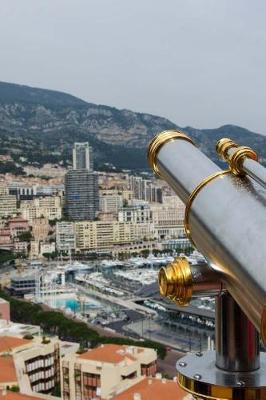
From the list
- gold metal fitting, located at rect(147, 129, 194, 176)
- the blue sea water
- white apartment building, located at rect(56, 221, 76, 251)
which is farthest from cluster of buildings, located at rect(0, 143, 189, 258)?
gold metal fitting, located at rect(147, 129, 194, 176)

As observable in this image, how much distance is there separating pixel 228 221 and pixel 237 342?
6.9 inches

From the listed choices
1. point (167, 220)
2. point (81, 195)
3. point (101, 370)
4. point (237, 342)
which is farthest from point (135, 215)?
point (237, 342)

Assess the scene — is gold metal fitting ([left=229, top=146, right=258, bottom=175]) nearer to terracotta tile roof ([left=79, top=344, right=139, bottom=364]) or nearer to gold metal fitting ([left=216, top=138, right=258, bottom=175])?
gold metal fitting ([left=216, top=138, right=258, bottom=175])

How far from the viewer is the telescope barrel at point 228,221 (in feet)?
2.54

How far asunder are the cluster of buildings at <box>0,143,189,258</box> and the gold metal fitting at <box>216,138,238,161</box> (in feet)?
112

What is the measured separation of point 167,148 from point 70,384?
960 centimetres

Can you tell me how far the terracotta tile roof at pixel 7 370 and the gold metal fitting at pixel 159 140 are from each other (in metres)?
8.24

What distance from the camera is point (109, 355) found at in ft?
33.6

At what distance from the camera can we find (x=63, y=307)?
2244cm

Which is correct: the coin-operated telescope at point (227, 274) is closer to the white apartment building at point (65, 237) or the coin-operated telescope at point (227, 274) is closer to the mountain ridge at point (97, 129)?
the white apartment building at point (65, 237)

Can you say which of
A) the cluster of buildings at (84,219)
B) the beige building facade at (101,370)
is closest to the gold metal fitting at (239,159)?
the beige building facade at (101,370)


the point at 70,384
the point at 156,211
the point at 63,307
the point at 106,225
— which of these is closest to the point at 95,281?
the point at 63,307

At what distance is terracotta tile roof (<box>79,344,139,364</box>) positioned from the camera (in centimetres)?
1012

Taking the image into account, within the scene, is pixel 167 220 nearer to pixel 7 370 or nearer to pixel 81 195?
pixel 81 195
